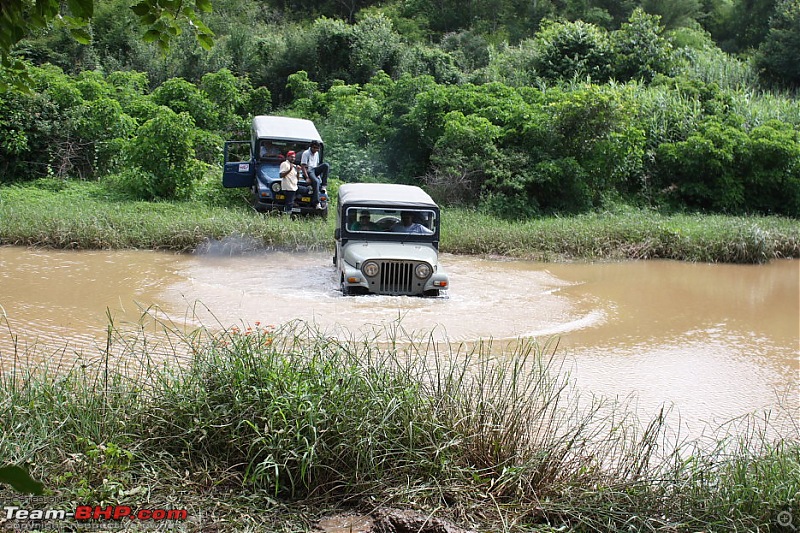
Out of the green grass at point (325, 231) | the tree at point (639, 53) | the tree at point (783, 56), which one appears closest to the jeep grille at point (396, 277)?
the green grass at point (325, 231)

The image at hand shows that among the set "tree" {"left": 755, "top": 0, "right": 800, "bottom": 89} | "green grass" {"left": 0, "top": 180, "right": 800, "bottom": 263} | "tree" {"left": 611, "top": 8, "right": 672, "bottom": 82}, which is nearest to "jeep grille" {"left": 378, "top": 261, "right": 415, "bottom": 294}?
"green grass" {"left": 0, "top": 180, "right": 800, "bottom": 263}

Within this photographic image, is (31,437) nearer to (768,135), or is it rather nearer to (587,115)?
(587,115)

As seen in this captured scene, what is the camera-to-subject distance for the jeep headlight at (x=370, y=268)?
9.62m

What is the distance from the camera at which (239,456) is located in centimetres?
425

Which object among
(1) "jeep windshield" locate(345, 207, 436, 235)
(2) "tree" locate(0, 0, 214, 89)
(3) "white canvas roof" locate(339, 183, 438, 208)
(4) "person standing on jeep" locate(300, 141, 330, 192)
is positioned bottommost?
(1) "jeep windshield" locate(345, 207, 436, 235)

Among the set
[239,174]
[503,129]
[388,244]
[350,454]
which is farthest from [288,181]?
[350,454]

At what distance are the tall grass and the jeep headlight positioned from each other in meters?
4.90

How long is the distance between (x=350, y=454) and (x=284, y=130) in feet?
39.9

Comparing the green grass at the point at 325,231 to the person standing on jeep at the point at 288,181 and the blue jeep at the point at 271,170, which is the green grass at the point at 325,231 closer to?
the blue jeep at the point at 271,170

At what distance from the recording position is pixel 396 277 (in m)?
9.76

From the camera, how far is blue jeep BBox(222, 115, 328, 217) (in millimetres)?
14492

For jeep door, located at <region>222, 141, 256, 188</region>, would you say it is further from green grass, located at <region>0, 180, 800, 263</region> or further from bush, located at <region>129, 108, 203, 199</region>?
bush, located at <region>129, 108, 203, 199</region>

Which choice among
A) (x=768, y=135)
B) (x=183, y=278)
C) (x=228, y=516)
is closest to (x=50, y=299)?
(x=183, y=278)

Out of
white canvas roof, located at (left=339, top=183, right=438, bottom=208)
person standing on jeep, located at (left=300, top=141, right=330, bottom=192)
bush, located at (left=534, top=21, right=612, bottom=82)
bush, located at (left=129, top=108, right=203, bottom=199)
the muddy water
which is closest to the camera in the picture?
the muddy water
